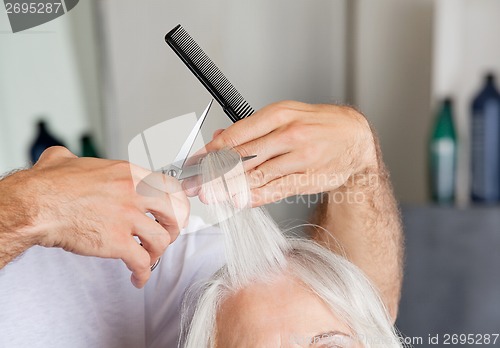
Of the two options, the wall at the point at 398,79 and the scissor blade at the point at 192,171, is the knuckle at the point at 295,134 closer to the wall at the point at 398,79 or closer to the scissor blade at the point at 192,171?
the scissor blade at the point at 192,171

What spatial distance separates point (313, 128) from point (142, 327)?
640 millimetres

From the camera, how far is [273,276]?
Result: 3.74ft

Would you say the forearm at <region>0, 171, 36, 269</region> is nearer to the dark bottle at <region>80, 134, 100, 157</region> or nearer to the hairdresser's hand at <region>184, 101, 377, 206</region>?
the hairdresser's hand at <region>184, 101, 377, 206</region>

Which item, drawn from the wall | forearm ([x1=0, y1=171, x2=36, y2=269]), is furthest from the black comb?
the wall

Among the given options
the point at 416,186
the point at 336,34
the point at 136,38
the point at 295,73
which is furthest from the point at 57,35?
the point at 416,186

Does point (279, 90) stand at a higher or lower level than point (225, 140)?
lower

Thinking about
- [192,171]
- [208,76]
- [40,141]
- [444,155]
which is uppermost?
[208,76]

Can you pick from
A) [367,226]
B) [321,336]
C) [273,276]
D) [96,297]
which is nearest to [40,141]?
[96,297]

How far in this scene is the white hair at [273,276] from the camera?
3.68ft

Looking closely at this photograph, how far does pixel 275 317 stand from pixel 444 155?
1548 mm

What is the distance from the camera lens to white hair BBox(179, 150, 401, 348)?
1121 mm

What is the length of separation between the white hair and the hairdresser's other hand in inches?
6.0

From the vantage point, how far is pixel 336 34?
10.0 ft

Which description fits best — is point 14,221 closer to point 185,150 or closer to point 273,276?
point 185,150
